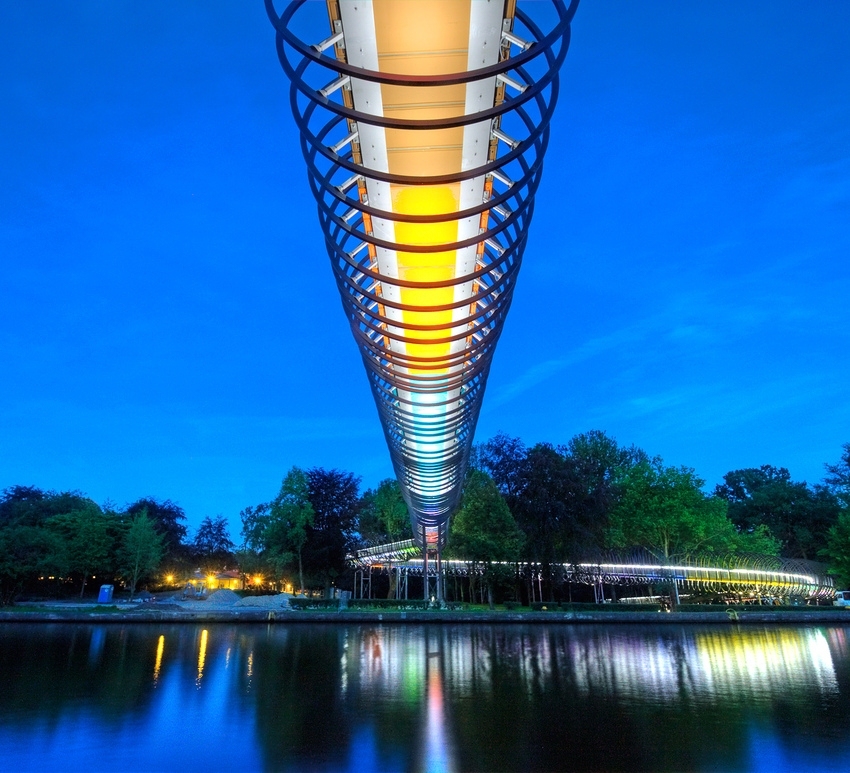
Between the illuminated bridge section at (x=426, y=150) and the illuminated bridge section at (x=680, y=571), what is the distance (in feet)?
92.9

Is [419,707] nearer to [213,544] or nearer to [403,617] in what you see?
[403,617]

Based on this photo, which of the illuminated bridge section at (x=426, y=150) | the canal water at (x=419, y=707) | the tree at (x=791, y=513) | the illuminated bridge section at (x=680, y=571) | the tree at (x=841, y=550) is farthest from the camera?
the tree at (x=791, y=513)

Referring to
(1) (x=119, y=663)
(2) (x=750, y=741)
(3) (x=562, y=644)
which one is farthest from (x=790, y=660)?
(1) (x=119, y=663)

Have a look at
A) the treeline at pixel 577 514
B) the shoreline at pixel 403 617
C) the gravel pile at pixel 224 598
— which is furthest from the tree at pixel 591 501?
the gravel pile at pixel 224 598

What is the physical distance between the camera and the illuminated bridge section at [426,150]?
308cm

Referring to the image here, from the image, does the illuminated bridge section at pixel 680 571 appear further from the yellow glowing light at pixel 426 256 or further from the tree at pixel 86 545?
the yellow glowing light at pixel 426 256

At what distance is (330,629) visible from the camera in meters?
20.9

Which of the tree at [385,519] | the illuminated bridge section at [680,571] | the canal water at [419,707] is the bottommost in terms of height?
the canal water at [419,707]

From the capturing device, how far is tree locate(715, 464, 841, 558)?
61469 millimetres

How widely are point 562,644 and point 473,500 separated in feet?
49.9

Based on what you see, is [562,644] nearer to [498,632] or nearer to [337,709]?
[498,632]

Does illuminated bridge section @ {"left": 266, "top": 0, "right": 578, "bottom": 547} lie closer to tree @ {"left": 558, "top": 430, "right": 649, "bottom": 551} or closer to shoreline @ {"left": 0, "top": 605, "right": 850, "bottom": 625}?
shoreline @ {"left": 0, "top": 605, "right": 850, "bottom": 625}

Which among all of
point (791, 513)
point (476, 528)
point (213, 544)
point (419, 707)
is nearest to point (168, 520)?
point (213, 544)

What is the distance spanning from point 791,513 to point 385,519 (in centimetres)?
4983
